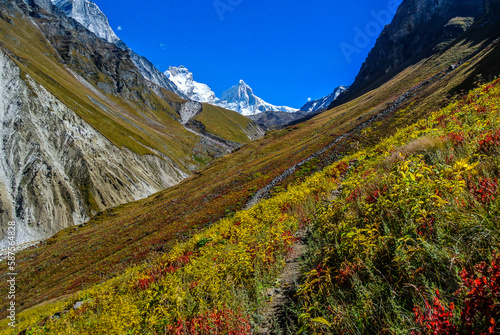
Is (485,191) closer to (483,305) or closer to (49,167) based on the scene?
(483,305)

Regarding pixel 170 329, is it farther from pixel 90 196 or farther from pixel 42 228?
pixel 90 196

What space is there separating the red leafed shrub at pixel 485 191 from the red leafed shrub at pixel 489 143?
1607mm

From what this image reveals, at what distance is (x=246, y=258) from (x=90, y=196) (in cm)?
7119

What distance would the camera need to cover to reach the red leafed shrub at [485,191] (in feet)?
11.1

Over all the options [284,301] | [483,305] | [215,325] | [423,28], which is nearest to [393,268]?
[483,305]

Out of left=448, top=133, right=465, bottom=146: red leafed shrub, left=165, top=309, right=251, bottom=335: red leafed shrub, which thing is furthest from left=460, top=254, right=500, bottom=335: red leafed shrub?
left=448, top=133, right=465, bottom=146: red leafed shrub

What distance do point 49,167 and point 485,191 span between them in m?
78.4

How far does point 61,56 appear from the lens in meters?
179

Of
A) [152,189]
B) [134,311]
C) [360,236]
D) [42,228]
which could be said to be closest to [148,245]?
[134,311]

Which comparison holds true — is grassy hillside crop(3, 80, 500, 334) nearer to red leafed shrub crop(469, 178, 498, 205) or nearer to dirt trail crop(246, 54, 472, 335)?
red leafed shrub crop(469, 178, 498, 205)

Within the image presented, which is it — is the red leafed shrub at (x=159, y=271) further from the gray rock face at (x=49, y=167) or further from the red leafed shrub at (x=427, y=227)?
the gray rock face at (x=49, y=167)

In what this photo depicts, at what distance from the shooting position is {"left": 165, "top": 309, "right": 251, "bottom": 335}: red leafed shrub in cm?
454

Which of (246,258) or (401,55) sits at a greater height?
(401,55)

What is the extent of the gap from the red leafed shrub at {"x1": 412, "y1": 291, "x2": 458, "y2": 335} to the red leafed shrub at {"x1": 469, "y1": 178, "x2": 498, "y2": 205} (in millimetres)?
1802
